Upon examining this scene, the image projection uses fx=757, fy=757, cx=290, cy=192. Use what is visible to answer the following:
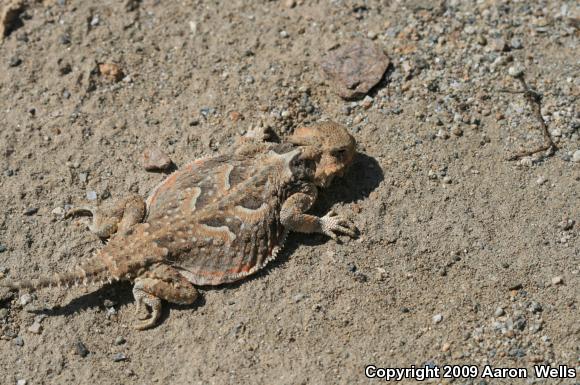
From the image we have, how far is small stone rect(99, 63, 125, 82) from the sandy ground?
8 centimetres

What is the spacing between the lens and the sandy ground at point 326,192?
7445 millimetres

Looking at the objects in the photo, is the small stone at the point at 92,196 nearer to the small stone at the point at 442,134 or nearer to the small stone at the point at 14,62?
the small stone at the point at 14,62

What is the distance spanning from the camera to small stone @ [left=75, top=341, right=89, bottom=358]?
750cm

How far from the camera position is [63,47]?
31.5 feet

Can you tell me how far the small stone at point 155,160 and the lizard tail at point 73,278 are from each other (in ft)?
4.65

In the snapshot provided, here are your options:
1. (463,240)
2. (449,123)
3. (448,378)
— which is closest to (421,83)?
(449,123)

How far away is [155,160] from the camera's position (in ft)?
28.3

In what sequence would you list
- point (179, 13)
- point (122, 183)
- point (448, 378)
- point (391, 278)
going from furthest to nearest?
point (179, 13) → point (122, 183) → point (391, 278) → point (448, 378)

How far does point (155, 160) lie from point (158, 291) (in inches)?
68.4

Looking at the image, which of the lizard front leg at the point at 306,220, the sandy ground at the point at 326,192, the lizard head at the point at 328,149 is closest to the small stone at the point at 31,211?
the sandy ground at the point at 326,192

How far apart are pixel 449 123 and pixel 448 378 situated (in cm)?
303

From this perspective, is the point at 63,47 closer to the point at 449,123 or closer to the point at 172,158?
the point at 172,158

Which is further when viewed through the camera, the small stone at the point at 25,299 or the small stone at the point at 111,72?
the small stone at the point at 111,72

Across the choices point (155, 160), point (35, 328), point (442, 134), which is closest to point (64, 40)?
point (155, 160)
